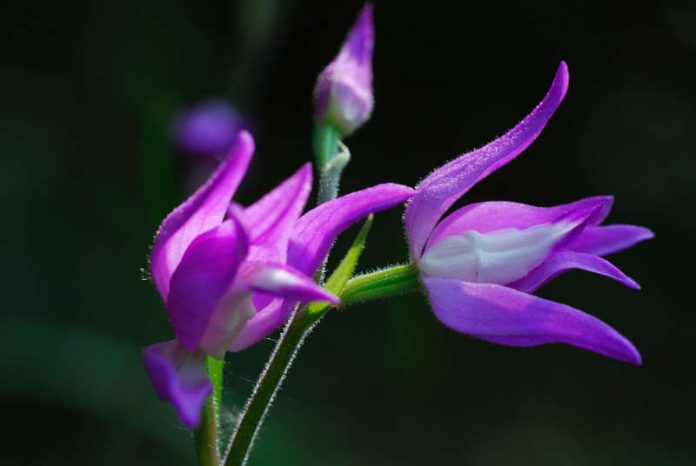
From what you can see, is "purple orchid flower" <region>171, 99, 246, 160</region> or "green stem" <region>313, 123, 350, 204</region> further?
"purple orchid flower" <region>171, 99, 246, 160</region>

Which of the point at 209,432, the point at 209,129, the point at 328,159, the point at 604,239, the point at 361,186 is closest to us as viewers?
the point at 209,432

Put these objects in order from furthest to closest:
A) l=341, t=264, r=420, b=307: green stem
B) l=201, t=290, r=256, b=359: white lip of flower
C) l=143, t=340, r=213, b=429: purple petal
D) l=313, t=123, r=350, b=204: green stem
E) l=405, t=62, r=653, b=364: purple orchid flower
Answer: l=313, t=123, r=350, b=204: green stem
l=341, t=264, r=420, b=307: green stem
l=405, t=62, r=653, b=364: purple orchid flower
l=201, t=290, r=256, b=359: white lip of flower
l=143, t=340, r=213, b=429: purple petal

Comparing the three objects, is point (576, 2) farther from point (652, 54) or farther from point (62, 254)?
point (62, 254)

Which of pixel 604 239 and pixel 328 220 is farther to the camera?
pixel 604 239

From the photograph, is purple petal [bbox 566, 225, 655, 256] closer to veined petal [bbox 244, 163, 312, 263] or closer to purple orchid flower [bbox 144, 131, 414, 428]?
purple orchid flower [bbox 144, 131, 414, 428]

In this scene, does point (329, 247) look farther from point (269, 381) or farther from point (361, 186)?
point (361, 186)

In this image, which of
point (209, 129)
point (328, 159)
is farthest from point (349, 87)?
point (209, 129)

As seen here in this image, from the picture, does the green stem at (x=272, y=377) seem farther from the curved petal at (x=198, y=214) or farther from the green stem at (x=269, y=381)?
the curved petal at (x=198, y=214)

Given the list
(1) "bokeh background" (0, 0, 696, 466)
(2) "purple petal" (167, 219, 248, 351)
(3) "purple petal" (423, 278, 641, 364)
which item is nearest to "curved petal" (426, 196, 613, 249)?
(3) "purple petal" (423, 278, 641, 364)
